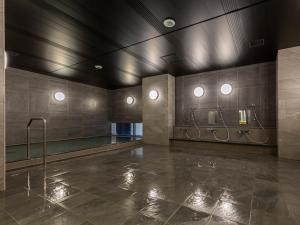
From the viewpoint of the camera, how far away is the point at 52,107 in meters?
6.22

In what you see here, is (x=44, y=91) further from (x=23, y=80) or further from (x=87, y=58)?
(x=87, y=58)

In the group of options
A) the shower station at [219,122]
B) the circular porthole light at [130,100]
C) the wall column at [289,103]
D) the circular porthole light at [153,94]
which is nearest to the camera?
the wall column at [289,103]

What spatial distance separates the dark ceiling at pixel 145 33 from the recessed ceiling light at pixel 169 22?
0.25 ft

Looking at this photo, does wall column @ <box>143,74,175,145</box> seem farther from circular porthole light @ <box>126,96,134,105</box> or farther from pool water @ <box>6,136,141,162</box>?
pool water @ <box>6,136,141,162</box>

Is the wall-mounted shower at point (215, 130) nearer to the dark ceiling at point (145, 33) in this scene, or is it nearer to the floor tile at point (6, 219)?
the dark ceiling at point (145, 33)

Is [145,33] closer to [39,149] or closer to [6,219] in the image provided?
[6,219]

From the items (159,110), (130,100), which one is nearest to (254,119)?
(159,110)

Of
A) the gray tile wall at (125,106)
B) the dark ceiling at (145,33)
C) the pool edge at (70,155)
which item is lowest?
the pool edge at (70,155)

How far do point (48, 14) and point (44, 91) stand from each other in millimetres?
4108

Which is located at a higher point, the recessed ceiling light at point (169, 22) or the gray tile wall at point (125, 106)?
the recessed ceiling light at point (169, 22)

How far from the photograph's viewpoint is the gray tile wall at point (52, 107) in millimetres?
5207

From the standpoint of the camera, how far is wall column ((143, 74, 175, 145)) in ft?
19.2

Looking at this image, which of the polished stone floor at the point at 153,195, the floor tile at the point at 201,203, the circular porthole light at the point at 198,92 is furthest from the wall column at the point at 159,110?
the floor tile at the point at 201,203

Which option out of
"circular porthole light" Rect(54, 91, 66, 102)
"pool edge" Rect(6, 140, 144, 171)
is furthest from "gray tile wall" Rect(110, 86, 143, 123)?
"circular porthole light" Rect(54, 91, 66, 102)
